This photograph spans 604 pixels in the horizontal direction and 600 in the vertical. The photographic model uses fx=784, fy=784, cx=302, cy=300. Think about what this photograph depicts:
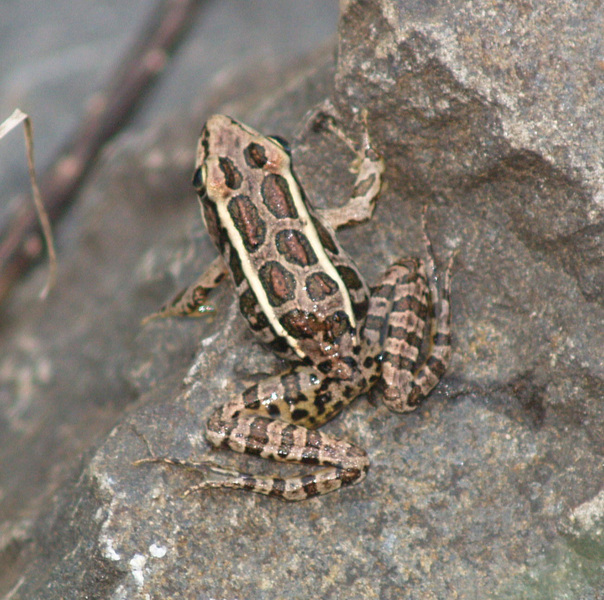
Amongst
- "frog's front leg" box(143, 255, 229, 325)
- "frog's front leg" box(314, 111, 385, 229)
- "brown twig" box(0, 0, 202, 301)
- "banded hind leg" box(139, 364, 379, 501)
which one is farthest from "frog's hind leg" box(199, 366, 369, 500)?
"brown twig" box(0, 0, 202, 301)

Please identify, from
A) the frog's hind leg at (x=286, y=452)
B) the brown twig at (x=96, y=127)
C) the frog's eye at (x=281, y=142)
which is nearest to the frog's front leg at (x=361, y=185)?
the frog's eye at (x=281, y=142)

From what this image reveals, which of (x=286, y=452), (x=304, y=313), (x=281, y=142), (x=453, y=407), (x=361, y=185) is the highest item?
(x=281, y=142)

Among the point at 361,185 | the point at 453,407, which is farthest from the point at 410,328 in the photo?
the point at 361,185

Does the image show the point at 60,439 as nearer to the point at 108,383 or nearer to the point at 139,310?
the point at 108,383

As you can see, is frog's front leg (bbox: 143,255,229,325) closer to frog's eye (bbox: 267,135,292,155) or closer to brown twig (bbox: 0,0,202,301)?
frog's eye (bbox: 267,135,292,155)

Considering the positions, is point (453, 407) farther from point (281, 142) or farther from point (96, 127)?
point (96, 127)
